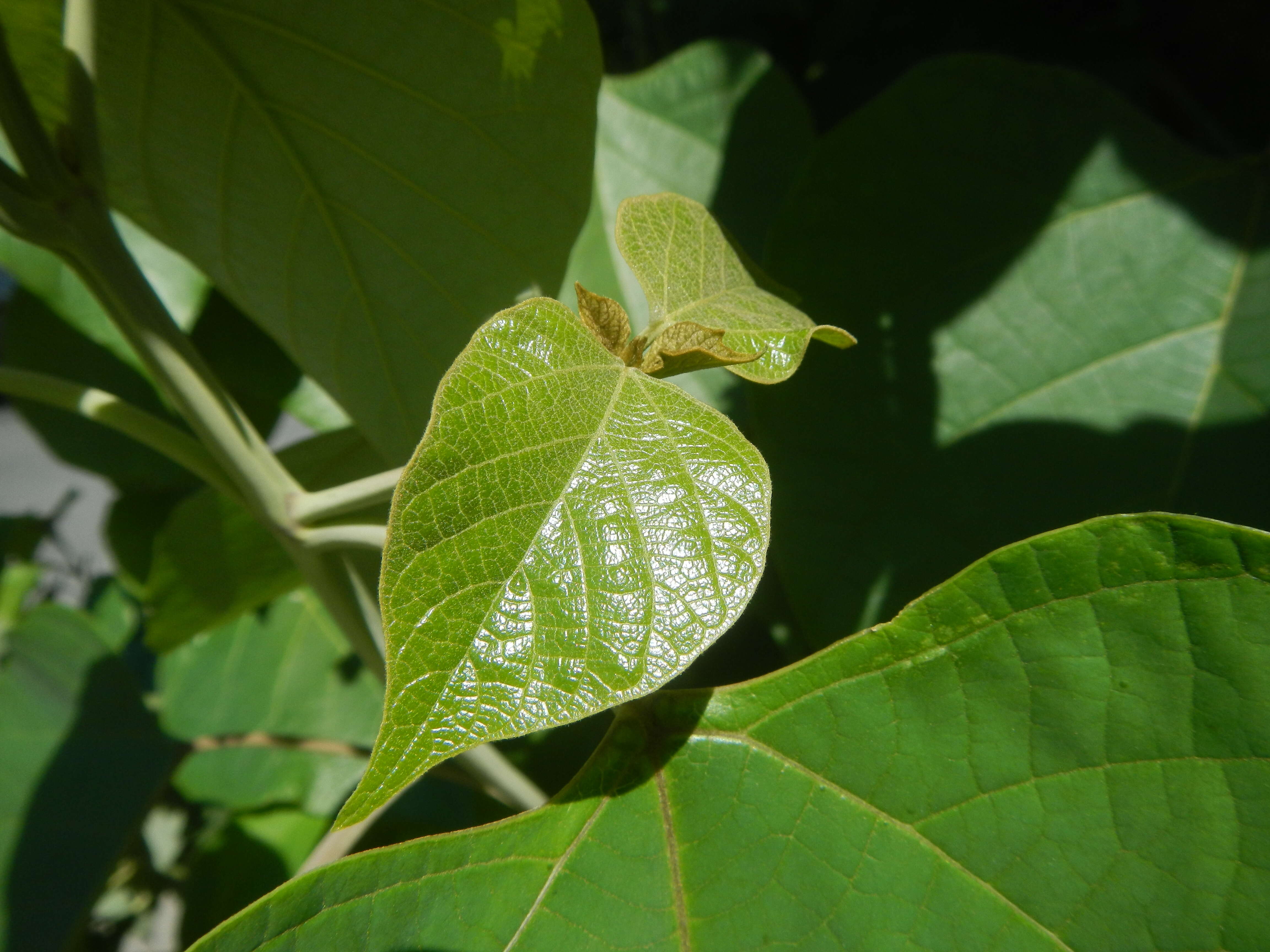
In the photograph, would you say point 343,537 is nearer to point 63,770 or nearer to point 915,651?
point 915,651

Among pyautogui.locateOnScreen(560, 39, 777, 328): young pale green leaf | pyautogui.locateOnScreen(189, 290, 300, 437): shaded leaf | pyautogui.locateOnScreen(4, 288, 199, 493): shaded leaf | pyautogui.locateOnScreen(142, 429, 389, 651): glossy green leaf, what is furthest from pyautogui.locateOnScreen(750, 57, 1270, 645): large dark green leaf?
pyautogui.locateOnScreen(4, 288, 199, 493): shaded leaf

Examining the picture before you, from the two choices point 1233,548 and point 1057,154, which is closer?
point 1233,548

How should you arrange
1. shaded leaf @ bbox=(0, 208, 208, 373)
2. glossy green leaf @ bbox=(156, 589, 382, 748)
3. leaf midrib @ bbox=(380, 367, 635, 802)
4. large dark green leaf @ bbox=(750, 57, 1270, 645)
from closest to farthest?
leaf midrib @ bbox=(380, 367, 635, 802) → large dark green leaf @ bbox=(750, 57, 1270, 645) → shaded leaf @ bbox=(0, 208, 208, 373) → glossy green leaf @ bbox=(156, 589, 382, 748)

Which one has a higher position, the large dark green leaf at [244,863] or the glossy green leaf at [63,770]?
the glossy green leaf at [63,770]

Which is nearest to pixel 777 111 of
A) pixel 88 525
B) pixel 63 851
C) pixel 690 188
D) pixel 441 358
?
pixel 690 188

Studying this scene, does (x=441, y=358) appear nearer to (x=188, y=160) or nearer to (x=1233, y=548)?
(x=188, y=160)

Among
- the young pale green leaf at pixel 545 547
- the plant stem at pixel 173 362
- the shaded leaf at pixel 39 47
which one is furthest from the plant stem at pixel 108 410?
the young pale green leaf at pixel 545 547

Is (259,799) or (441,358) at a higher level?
(441,358)

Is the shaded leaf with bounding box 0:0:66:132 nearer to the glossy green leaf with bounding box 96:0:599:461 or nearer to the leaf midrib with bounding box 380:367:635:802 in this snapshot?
the glossy green leaf with bounding box 96:0:599:461

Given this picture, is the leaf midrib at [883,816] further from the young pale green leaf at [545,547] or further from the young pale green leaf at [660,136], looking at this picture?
the young pale green leaf at [660,136]
